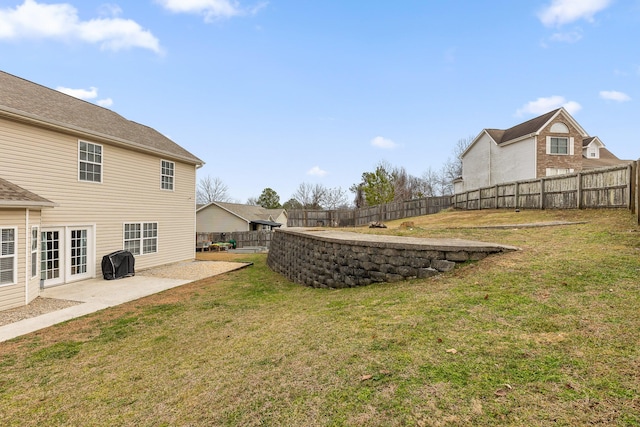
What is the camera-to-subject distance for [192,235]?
15.9 m

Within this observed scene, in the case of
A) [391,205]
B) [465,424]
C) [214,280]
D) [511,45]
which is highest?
[511,45]

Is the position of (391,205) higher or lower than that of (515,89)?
lower

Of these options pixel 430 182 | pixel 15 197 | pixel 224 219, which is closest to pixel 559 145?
pixel 15 197

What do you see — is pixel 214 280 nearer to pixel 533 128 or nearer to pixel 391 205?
pixel 391 205

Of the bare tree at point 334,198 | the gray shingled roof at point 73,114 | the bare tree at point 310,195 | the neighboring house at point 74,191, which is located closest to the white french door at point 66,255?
the neighboring house at point 74,191

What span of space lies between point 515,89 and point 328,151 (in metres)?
22.6

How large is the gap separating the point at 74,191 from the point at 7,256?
354cm

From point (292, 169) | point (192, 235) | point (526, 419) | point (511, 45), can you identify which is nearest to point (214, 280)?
point (192, 235)

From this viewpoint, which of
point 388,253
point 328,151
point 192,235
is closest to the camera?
point 388,253

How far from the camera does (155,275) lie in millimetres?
11672

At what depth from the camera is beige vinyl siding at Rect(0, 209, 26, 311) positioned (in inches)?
285

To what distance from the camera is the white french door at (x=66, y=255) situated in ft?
31.3

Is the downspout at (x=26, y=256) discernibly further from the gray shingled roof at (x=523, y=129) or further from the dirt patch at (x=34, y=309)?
the gray shingled roof at (x=523, y=129)

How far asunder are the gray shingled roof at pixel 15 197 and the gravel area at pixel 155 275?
2569 mm
